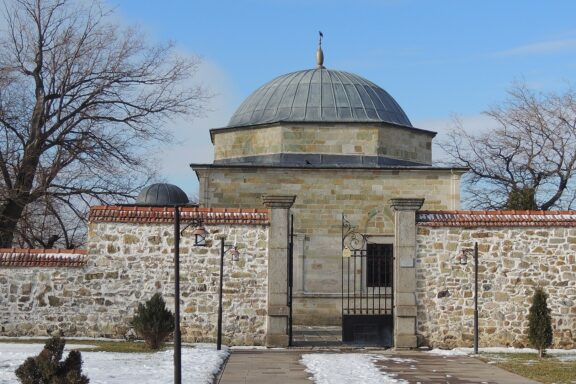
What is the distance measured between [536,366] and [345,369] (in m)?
3.49

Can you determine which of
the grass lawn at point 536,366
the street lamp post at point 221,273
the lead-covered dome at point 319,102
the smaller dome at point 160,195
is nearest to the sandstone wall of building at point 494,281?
the grass lawn at point 536,366

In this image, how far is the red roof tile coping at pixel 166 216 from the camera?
762 inches

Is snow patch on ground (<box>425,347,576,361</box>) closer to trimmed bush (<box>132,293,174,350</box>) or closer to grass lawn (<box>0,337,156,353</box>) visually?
trimmed bush (<box>132,293,174,350</box>)

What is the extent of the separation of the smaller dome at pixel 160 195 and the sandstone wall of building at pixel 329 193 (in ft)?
17.4

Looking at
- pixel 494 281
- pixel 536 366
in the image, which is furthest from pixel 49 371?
pixel 494 281

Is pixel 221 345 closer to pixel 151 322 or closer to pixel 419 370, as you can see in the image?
pixel 151 322

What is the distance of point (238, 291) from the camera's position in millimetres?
19422

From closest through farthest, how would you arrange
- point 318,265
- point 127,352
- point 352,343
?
point 127,352
point 352,343
point 318,265

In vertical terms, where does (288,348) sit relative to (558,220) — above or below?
below

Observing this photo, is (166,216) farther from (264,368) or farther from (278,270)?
(264,368)

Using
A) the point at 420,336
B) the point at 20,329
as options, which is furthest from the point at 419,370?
the point at 20,329

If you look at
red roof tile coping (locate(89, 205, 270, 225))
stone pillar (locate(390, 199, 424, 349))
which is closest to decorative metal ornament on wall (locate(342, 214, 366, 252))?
stone pillar (locate(390, 199, 424, 349))

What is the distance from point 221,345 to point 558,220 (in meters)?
7.55

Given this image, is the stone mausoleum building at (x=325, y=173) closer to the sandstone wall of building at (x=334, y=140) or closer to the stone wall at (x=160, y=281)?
the sandstone wall of building at (x=334, y=140)
